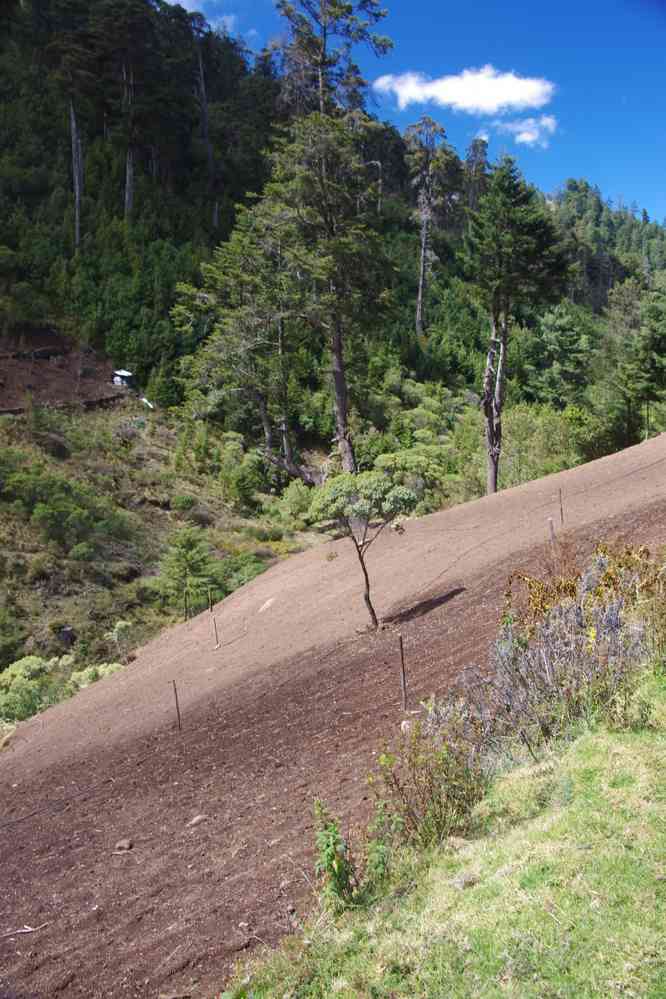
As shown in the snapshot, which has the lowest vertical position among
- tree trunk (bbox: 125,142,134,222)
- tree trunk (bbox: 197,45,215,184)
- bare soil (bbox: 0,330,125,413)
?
bare soil (bbox: 0,330,125,413)

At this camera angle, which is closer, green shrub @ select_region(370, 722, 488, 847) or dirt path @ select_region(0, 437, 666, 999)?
green shrub @ select_region(370, 722, 488, 847)

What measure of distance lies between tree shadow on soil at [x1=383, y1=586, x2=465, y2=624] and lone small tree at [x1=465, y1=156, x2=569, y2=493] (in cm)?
866

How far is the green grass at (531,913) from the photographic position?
2443 mm

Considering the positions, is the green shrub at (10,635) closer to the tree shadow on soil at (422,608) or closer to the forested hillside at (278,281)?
the forested hillside at (278,281)

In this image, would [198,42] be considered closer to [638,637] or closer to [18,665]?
[18,665]

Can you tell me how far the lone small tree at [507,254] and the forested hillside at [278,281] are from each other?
5 centimetres

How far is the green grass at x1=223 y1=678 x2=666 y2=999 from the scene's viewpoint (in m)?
2.44

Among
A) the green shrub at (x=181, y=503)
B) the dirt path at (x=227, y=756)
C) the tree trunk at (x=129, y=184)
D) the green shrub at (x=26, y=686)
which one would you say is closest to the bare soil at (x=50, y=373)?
the green shrub at (x=181, y=503)

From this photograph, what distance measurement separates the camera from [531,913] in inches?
107

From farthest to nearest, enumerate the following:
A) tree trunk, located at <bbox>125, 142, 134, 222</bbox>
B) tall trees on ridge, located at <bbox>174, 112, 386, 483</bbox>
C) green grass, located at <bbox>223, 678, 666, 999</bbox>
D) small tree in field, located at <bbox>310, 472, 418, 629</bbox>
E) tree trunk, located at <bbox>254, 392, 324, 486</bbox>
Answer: tree trunk, located at <bbox>125, 142, 134, 222</bbox> → tree trunk, located at <bbox>254, 392, 324, 486</bbox> → tall trees on ridge, located at <bbox>174, 112, 386, 483</bbox> → small tree in field, located at <bbox>310, 472, 418, 629</bbox> → green grass, located at <bbox>223, 678, 666, 999</bbox>

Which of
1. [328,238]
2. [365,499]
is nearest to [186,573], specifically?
[365,499]

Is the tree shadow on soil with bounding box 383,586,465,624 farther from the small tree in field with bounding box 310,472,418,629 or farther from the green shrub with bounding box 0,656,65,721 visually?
the green shrub with bounding box 0,656,65,721

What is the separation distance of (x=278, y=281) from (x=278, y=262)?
2.66 feet

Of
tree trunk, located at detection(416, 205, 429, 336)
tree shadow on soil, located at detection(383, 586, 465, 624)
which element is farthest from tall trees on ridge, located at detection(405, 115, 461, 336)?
tree shadow on soil, located at detection(383, 586, 465, 624)
